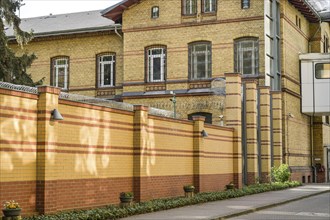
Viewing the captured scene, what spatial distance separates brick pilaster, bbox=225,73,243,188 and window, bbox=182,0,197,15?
7.05 metres

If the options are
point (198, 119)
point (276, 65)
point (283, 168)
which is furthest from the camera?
point (276, 65)

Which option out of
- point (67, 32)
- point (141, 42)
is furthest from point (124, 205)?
point (67, 32)

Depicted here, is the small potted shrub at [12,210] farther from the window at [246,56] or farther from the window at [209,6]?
the window at [209,6]

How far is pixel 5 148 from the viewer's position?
14.5 metres

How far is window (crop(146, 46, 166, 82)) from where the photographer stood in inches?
1383

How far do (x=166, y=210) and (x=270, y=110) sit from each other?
16.6 metres

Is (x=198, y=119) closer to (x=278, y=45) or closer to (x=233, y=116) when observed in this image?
(x=233, y=116)

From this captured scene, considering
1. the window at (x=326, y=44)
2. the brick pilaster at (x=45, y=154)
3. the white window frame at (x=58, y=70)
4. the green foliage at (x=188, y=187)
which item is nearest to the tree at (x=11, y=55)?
the green foliage at (x=188, y=187)

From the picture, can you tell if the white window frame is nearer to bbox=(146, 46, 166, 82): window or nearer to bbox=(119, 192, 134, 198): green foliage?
bbox=(146, 46, 166, 82): window

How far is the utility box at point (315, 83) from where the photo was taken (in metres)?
37.4

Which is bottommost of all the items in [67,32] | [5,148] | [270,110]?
[5,148]

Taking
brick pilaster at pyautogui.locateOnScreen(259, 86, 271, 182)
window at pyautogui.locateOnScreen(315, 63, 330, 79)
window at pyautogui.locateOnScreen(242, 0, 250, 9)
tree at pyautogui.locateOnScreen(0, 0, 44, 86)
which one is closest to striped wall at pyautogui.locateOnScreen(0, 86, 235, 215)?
tree at pyautogui.locateOnScreen(0, 0, 44, 86)

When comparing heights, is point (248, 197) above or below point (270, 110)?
below

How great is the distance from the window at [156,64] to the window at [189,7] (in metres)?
2.30
